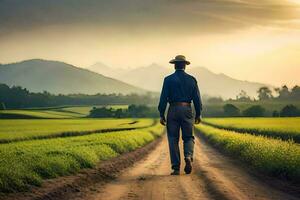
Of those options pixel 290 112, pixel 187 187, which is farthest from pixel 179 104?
pixel 290 112

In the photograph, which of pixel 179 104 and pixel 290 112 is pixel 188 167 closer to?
pixel 179 104

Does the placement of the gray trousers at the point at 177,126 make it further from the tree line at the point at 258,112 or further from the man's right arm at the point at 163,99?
the tree line at the point at 258,112

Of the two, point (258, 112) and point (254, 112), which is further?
point (258, 112)

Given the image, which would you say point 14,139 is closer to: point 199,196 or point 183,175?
point 183,175

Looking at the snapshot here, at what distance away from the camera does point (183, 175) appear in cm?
1398

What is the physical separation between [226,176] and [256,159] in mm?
4654

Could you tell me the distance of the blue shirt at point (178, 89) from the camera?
14.9 metres

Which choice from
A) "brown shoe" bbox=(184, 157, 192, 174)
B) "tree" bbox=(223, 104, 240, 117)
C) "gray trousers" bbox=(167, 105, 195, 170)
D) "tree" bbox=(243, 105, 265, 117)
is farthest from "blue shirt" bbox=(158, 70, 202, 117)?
"tree" bbox=(223, 104, 240, 117)

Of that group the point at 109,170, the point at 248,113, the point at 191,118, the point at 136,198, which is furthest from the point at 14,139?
the point at 248,113

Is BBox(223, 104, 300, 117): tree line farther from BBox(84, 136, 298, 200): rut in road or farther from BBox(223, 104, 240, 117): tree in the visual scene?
BBox(84, 136, 298, 200): rut in road

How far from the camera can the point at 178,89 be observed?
14852 millimetres

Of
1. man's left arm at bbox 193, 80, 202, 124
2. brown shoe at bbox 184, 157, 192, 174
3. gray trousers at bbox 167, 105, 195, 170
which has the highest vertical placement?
man's left arm at bbox 193, 80, 202, 124

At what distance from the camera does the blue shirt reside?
14859mm

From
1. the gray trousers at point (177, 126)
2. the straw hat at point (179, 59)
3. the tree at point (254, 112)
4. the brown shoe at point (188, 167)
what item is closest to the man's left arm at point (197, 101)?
the gray trousers at point (177, 126)
